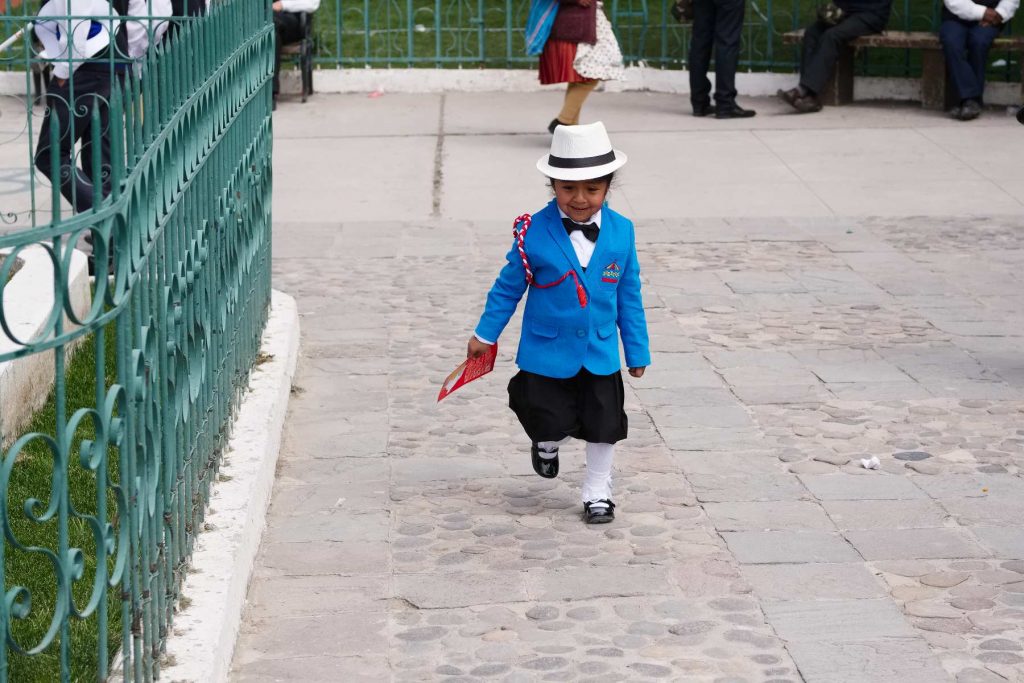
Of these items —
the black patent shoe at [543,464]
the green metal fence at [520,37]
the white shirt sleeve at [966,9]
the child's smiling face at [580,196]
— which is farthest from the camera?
the green metal fence at [520,37]

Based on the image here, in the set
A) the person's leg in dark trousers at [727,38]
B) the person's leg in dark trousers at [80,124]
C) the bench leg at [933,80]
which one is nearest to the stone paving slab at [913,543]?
the person's leg in dark trousers at [80,124]

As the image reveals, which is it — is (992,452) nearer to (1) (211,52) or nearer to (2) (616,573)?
(2) (616,573)

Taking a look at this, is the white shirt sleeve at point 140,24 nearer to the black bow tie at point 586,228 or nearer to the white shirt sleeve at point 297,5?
the black bow tie at point 586,228

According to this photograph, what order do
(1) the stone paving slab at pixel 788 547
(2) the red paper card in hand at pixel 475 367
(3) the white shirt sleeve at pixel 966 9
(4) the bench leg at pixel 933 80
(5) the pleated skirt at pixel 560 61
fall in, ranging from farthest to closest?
(4) the bench leg at pixel 933 80 < (3) the white shirt sleeve at pixel 966 9 < (5) the pleated skirt at pixel 560 61 < (2) the red paper card in hand at pixel 475 367 < (1) the stone paving slab at pixel 788 547

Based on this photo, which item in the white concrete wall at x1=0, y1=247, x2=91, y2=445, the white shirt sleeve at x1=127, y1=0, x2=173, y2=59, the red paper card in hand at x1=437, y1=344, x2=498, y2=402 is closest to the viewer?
the red paper card in hand at x1=437, y1=344, x2=498, y2=402

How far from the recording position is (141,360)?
11.3 ft

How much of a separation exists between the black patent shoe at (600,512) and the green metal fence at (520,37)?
30.6 feet

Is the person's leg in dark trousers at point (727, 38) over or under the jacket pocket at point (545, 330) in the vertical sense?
over

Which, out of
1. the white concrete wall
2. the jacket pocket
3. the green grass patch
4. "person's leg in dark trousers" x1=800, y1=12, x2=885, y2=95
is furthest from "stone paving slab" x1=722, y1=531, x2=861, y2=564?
"person's leg in dark trousers" x1=800, y1=12, x2=885, y2=95

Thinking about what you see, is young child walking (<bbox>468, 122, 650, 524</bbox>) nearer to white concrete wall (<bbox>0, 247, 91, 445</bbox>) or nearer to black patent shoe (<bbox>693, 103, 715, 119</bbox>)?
white concrete wall (<bbox>0, 247, 91, 445</bbox>)

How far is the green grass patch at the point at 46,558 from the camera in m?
3.87

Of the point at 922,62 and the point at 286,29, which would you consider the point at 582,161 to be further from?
the point at 922,62

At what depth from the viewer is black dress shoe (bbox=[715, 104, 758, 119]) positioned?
13031 millimetres

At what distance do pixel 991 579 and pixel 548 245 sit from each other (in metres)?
1.63
